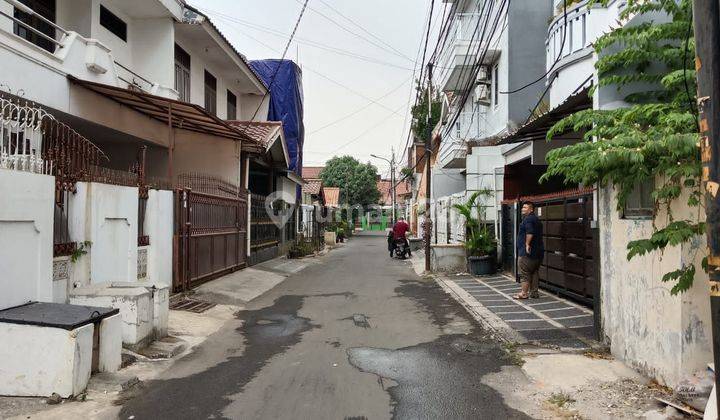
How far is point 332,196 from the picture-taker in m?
52.2

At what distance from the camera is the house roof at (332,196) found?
167ft

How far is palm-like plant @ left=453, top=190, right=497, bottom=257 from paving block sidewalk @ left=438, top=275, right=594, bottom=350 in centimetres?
194

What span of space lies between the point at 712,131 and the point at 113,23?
13.1 meters

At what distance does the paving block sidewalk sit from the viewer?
22.7 ft

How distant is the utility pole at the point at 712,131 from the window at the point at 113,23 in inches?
484

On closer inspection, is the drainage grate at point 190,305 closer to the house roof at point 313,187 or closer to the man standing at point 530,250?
the man standing at point 530,250

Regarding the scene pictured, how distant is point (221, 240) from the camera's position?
13.0 m

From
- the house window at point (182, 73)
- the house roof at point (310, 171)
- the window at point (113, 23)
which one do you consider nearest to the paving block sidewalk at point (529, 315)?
the house window at point (182, 73)

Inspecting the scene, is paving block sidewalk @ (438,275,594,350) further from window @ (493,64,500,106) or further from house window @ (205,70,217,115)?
house window @ (205,70,217,115)

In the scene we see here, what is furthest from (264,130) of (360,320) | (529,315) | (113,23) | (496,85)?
(529,315)

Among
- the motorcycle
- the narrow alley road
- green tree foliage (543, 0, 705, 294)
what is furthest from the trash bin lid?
the motorcycle

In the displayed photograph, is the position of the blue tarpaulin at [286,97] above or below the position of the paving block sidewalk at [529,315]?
above

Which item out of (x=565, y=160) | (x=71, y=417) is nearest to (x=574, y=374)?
(x=565, y=160)

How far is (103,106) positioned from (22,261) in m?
6.11
